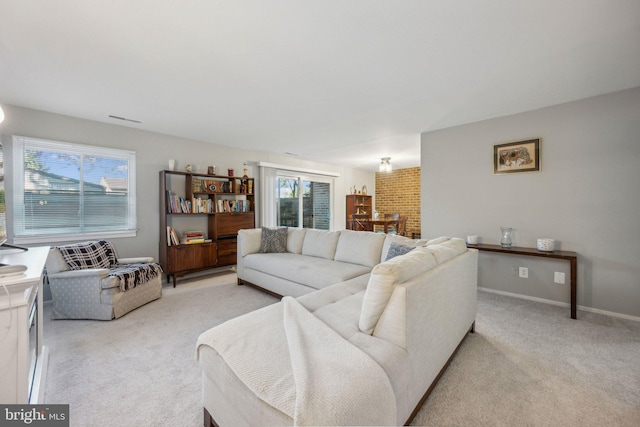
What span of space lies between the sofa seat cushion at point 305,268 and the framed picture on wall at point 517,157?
226 cm

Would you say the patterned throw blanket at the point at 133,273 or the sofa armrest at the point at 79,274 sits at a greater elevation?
the sofa armrest at the point at 79,274

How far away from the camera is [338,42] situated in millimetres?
1864

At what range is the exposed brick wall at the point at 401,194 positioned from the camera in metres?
7.13

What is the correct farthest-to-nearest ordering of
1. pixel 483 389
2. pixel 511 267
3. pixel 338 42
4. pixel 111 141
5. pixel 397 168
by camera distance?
pixel 397 168 < pixel 111 141 < pixel 511 267 < pixel 338 42 < pixel 483 389

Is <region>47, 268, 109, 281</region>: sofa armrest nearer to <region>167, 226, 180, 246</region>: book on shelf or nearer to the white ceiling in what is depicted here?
<region>167, 226, 180, 246</region>: book on shelf

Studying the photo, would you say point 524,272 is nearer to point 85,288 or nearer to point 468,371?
point 468,371

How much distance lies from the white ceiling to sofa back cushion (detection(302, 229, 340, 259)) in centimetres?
158

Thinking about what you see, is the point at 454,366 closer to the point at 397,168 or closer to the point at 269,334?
the point at 269,334

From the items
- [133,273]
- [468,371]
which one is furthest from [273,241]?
[468,371]

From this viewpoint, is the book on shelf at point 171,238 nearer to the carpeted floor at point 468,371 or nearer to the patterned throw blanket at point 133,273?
the patterned throw blanket at point 133,273

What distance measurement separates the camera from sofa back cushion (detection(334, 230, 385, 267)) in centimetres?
304

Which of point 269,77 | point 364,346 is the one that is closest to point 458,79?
point 269,77

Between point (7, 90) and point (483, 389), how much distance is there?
486 centimetres

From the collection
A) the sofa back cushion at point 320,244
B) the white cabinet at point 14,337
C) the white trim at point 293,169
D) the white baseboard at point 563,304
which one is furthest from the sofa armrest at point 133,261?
the white baseboard at point 563,304
